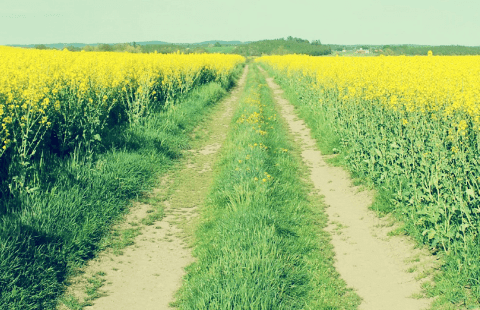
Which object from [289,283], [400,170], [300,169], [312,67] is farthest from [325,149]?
[312,67]

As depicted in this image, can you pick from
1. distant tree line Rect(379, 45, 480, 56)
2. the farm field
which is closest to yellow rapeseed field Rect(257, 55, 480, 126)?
the farm field

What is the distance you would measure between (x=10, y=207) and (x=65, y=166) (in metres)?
1.58

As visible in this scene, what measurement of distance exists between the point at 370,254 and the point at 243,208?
204 centimetres

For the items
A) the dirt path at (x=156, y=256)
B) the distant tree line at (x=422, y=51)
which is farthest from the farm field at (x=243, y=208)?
the distant tree line at (x=422, y=51)

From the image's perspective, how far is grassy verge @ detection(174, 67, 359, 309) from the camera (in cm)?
412

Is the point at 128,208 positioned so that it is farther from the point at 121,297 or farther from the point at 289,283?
the point at 289,283

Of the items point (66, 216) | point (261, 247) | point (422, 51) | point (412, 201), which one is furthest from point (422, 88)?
point (422, 51)

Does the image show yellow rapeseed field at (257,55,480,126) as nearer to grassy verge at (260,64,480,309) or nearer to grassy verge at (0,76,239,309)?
grassy verge at (260,64,480,309)

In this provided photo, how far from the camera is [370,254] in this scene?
18.1 ft

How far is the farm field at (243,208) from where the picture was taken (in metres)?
4.38

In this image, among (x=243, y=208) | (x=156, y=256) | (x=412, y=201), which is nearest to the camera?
(x=156, y=256)

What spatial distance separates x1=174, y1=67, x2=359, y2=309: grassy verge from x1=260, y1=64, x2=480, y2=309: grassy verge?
111cm

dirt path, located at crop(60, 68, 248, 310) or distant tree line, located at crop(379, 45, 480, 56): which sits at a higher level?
distant tree line, located at crop(379, 45, 480, 56)

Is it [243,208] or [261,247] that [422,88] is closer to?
[243,208]
